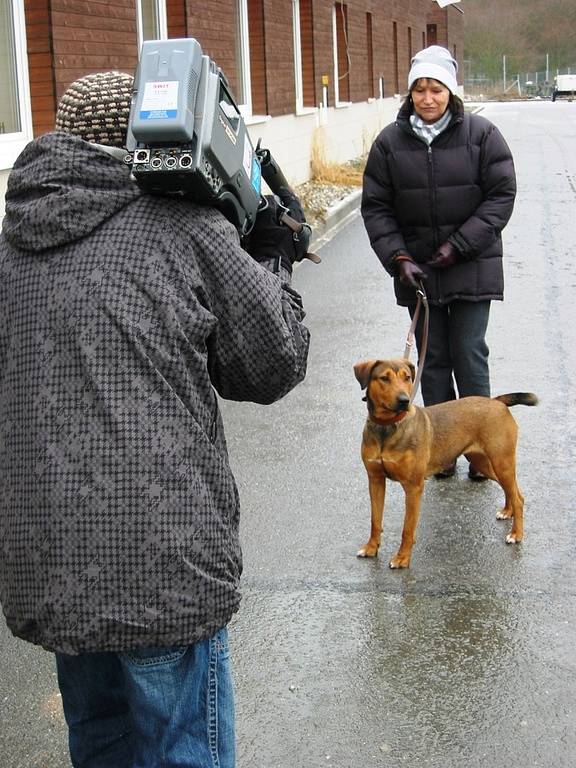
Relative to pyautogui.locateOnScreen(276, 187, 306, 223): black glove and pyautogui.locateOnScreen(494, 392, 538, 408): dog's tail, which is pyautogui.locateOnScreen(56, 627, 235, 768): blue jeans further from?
pyautogui.locateOnScreen(494, 392, 538, 408): dog's tail

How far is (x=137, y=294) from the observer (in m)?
2.22

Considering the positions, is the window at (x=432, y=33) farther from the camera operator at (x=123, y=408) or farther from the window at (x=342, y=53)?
the camera operator at (x=123, y=408)

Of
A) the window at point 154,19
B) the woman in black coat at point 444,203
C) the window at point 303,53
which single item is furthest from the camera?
the window at point 303,53

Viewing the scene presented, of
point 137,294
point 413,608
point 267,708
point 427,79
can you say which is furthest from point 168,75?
point 427,79

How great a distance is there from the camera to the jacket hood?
223cm

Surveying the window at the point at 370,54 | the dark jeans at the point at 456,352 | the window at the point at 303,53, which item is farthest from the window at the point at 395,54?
the dark jeans at the point at 456,352

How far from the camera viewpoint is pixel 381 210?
223 inches

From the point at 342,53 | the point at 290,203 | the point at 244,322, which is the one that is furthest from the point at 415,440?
the point at 342,53

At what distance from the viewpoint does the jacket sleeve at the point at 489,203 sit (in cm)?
544

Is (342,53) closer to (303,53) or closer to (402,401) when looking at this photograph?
(303,53)

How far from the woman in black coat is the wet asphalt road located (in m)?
0.88

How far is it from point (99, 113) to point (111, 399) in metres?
0.59

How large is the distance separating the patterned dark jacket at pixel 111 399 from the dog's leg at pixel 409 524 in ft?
8.53

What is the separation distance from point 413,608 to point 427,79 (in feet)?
7.75
